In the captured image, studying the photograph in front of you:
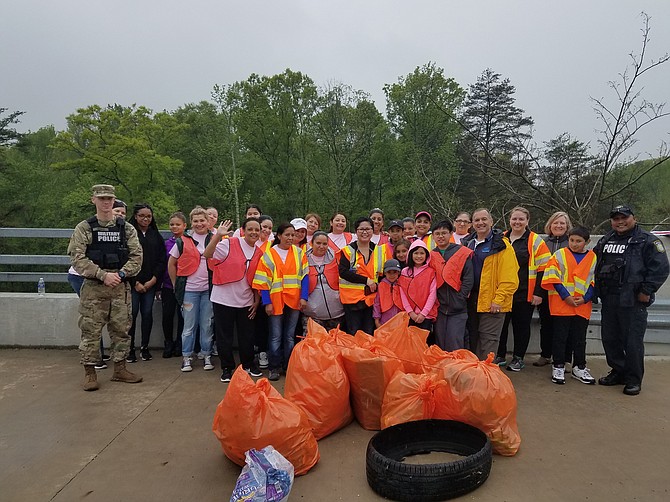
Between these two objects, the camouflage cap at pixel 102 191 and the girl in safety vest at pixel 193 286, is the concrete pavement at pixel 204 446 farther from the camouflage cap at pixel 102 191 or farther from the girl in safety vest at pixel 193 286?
the camouflage cap at pixel 102 191

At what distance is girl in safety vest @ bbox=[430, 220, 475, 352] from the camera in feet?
15.0

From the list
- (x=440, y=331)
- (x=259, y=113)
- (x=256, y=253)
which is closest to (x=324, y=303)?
(x=256, y=253)

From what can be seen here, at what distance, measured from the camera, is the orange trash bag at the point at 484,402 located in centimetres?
312

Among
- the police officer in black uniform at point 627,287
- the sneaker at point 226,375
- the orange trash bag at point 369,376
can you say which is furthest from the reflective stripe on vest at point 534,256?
the sneaker at point 226,375

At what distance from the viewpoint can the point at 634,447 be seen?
3.39 m

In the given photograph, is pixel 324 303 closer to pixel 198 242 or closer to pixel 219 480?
pixel 198 242

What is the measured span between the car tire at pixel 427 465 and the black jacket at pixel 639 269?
8.31 feet

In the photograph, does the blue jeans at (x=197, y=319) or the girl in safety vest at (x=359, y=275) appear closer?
the girl in safety vest at (x=359, y=275)

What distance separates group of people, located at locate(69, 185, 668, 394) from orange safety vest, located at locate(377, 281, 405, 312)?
1 cm

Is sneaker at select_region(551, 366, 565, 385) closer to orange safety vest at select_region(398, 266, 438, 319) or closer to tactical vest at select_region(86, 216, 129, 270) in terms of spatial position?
orange safety vest at select_region(398, 266, 438, 319)

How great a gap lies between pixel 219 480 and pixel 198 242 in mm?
2875

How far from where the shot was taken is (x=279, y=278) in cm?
468

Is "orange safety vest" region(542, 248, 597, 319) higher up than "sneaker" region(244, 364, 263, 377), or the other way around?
"orange safety vest" region(542, 248, 597, 319)

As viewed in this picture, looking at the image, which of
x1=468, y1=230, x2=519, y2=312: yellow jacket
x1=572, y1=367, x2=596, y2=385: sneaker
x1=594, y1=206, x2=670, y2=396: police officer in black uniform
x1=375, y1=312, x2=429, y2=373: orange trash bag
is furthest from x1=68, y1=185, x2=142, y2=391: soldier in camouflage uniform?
x1=594, y1=206, x2=670, y2=396: police officer in black uniform
